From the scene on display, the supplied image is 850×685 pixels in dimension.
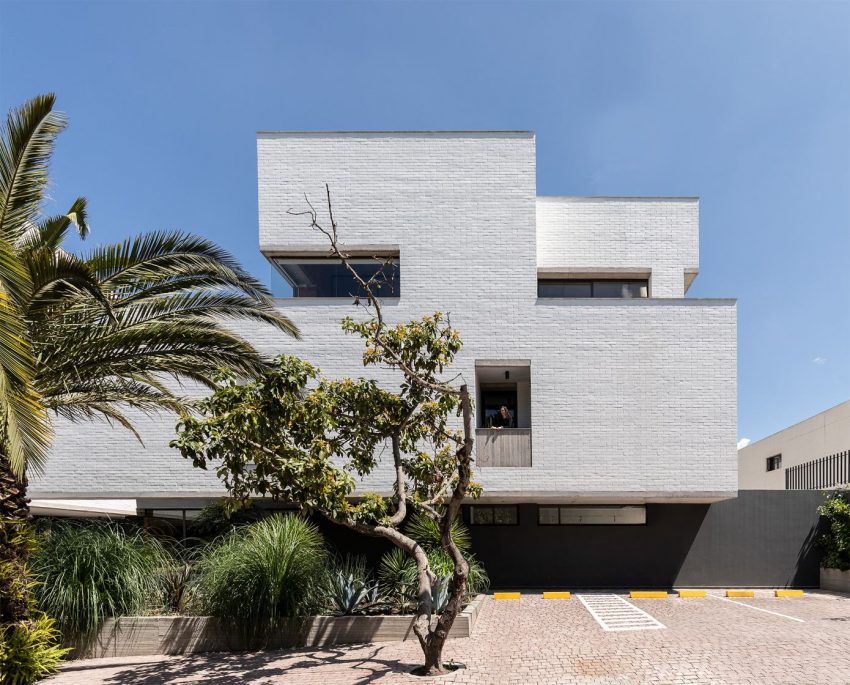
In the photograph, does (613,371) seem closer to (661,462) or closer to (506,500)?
(661,462)

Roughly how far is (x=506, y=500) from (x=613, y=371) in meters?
4.05

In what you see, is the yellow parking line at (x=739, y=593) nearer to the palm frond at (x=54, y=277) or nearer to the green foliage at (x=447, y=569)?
the green foliage at (x=447, y=569)

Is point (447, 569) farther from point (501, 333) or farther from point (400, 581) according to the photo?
point (501, 333)

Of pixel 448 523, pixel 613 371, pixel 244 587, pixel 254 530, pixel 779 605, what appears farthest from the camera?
pixel 613 371

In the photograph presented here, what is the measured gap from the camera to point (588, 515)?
16031mm

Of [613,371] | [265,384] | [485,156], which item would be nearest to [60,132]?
[265,384]

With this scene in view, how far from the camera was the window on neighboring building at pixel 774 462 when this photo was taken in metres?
32.6

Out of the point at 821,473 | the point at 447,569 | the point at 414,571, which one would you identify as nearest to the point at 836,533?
the point at 447,569

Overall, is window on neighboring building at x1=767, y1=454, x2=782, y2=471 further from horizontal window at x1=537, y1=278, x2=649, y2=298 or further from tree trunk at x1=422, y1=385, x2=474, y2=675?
tree trunk at x1=422, y1=385, x2=474, y2=675

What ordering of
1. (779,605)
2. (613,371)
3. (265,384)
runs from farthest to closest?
(613,371) → (779,605) → (265,384)

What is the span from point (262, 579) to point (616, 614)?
696 cm

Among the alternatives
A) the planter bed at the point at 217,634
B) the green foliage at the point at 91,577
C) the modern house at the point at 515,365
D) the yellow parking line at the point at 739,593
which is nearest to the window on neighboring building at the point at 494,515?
the modern house at the point at 515,365

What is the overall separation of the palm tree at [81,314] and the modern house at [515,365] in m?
3.46

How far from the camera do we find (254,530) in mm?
10609
